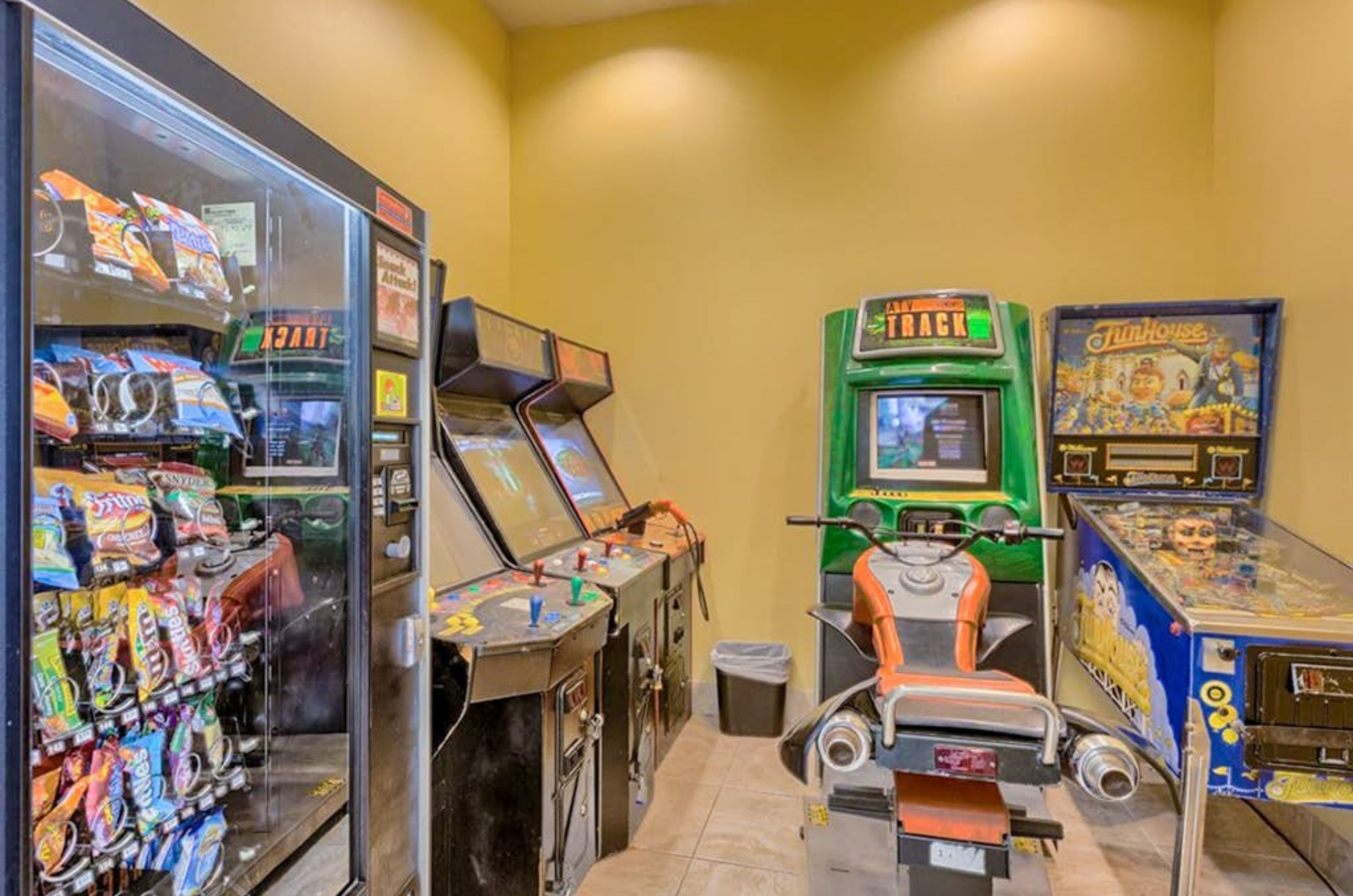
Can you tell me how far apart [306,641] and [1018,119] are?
3.49 metres

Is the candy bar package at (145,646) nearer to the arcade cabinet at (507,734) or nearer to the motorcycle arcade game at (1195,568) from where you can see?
the arcade cabinet at (507,734)

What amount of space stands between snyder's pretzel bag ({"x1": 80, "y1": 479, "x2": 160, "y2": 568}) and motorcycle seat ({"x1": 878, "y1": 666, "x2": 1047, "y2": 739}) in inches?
57.9

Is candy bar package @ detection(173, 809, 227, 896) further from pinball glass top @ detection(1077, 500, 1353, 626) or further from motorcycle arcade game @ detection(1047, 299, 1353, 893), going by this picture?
pinball glass top @ detection(1077, 500, 1353, 626)

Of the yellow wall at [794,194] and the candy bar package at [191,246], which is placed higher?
the yellow wall at [794,194]

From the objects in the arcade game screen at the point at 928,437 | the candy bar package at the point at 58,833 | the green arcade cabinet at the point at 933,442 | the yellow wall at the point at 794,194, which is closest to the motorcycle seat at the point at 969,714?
the green arcade cabinet at the point at 933,442

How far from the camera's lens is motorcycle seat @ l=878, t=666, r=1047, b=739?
1.33 meters

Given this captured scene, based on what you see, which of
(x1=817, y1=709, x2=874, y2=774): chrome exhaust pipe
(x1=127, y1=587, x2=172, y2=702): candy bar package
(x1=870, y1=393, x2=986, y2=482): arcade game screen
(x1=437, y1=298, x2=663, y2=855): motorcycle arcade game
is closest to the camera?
(x1=127, y1=587, x2=172, y2=702): candy bar package

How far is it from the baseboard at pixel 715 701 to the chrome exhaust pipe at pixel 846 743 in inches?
74.3

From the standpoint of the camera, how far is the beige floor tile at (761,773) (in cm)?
265

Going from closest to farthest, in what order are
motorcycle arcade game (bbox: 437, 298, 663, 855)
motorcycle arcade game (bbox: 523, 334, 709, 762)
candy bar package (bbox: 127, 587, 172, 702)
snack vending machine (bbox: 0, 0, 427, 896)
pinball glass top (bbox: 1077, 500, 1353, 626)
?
1. snack vending machine (bbox: 0, 0, 427, 896)
2. candy bar package (bbox: 127, 587, 172, 702)
3. pinball glass top (bbox: 1077, 500, 1353, 626)
4. motorcycle arcade game (bbox: 437, 298, 663, 855)
5. motorcycle arcade game (bbox: 523, 334, 709, 762)

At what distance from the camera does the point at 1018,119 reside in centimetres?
306


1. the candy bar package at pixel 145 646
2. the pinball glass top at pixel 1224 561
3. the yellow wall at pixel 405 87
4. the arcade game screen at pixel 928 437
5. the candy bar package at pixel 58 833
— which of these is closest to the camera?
the candy bar package at pixel 58 833

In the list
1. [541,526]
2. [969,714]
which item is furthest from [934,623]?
[541,526]

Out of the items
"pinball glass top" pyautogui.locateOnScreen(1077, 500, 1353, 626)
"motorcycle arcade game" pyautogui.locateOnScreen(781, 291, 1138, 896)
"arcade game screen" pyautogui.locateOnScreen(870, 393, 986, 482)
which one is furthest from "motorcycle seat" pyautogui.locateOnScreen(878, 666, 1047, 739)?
"arcade game screen" pyautogui.locateOnScreen(870, 393, 986, 482)
